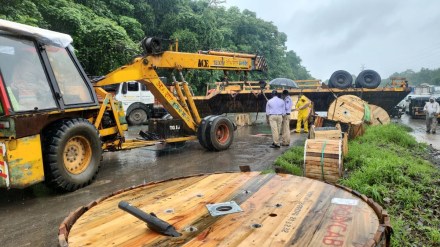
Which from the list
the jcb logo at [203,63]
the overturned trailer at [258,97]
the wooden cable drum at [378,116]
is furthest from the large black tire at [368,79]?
the jcb logo at [203,63]

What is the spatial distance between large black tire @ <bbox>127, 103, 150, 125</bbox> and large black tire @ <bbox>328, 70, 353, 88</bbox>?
886 cm

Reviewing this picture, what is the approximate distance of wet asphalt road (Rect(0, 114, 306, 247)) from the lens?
172 inches

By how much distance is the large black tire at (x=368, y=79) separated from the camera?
16.4 m

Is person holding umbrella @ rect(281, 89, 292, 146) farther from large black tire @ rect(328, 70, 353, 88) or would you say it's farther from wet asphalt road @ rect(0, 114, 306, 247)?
large black tire @ rect(328, 70, 353, 88)

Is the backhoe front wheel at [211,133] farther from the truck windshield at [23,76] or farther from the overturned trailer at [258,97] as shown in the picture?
the overturned trailer at [258,97]

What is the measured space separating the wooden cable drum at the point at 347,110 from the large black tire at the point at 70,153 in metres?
7.20

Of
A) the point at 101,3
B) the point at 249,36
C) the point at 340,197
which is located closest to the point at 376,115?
the point at 340,197

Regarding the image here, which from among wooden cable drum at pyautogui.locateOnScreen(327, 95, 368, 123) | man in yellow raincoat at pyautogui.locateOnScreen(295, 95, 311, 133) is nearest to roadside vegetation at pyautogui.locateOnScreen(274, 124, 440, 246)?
wooden cable drum at pyautogui.locateOnScreen(327, 95, 368, 123)

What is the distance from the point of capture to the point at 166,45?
21.0 m

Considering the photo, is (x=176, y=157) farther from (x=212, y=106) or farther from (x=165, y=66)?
(x=212, y=106)

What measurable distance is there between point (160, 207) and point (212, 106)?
12.7m

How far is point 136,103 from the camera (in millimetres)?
16031

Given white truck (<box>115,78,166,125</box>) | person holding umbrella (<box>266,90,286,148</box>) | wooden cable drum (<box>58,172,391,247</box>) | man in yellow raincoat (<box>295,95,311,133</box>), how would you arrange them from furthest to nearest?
white truck (<box>115,78,166,125</box>)
man in yellow raincoat (<box>295,95,311,133</box>)
person holding umbrella (<box>266,90,286,148</box>)
wooden cable drum (<box>58,172,391,247</box>)

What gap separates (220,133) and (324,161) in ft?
13.8
